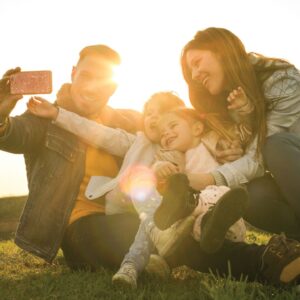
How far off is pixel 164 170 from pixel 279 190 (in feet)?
3.89

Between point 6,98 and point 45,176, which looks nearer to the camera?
point 6,98

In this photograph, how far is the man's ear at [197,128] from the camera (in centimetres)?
484

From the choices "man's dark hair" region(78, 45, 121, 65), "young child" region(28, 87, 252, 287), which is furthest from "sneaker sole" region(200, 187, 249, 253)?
"man's dark hair" region(78, 45, 121, 65)

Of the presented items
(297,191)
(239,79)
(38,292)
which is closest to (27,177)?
(38,292)

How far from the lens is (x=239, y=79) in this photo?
4.38 metres

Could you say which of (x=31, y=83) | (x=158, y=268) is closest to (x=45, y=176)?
(x=31, y=83)

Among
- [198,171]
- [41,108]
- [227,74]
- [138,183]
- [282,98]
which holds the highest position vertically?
[227,74]

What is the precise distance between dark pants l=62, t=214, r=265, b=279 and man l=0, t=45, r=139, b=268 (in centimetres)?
1

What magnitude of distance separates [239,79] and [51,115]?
6.95 ft

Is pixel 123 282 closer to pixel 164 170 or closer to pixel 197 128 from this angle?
pixel 164 170

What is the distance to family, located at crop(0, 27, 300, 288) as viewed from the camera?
3.57m

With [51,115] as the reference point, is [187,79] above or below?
above

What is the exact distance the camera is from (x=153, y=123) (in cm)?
517

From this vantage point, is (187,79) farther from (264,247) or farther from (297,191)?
(264,247)
